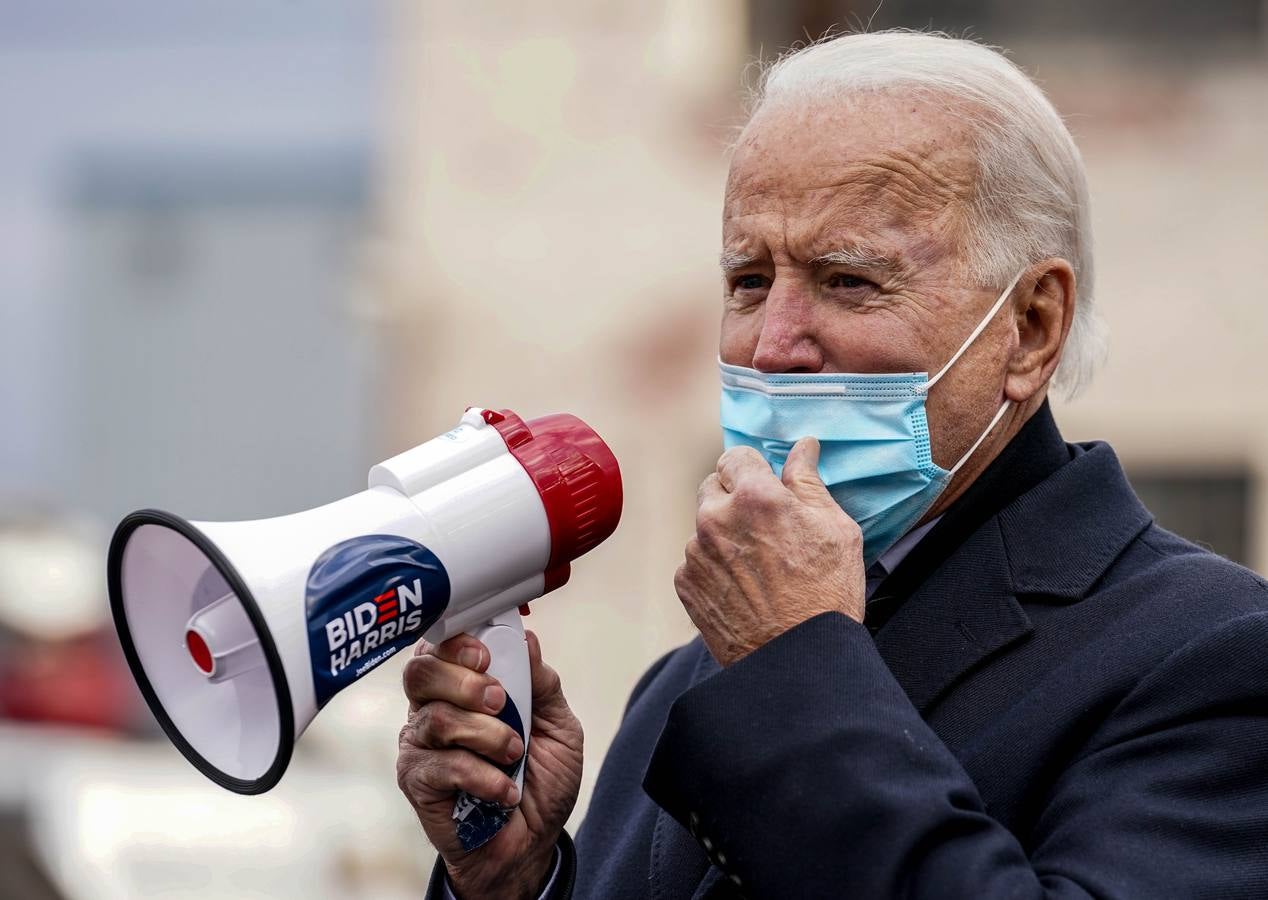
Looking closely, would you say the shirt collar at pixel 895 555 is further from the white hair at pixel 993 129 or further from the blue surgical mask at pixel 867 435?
the white hair at pixel 993 129

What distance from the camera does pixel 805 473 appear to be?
6.48 feet

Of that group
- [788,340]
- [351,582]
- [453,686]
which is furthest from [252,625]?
[788,340]

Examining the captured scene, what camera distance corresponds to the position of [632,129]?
8.55 meters

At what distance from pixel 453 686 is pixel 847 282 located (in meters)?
0.79

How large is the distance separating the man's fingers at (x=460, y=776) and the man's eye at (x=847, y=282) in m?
0.83

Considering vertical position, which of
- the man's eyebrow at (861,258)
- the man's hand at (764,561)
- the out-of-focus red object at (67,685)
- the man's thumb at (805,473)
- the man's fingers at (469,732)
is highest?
the man's eyebrow at (861,258)

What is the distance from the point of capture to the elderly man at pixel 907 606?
1.68 m

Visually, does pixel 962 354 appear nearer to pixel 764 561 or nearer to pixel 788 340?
pixel 788 340

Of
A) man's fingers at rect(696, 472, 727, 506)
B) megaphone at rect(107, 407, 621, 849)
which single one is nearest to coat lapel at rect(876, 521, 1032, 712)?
man's fingers at rect(696, 472, 727, 506)

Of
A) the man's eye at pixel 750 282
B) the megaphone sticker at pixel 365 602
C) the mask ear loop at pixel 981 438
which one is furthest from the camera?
the man's eye at pixel 750 282

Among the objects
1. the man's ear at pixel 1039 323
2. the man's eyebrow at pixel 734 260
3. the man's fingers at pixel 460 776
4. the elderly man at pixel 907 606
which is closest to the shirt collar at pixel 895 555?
the elderly man at pixel 907 606

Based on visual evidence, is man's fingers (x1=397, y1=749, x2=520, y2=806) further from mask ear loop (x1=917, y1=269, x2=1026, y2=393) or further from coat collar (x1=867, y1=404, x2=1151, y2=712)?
mask ear loop (x1=917, y1=269, x2=1026, y2=393)

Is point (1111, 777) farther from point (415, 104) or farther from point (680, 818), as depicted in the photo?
point (415, 104)

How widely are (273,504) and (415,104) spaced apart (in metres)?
5.22
